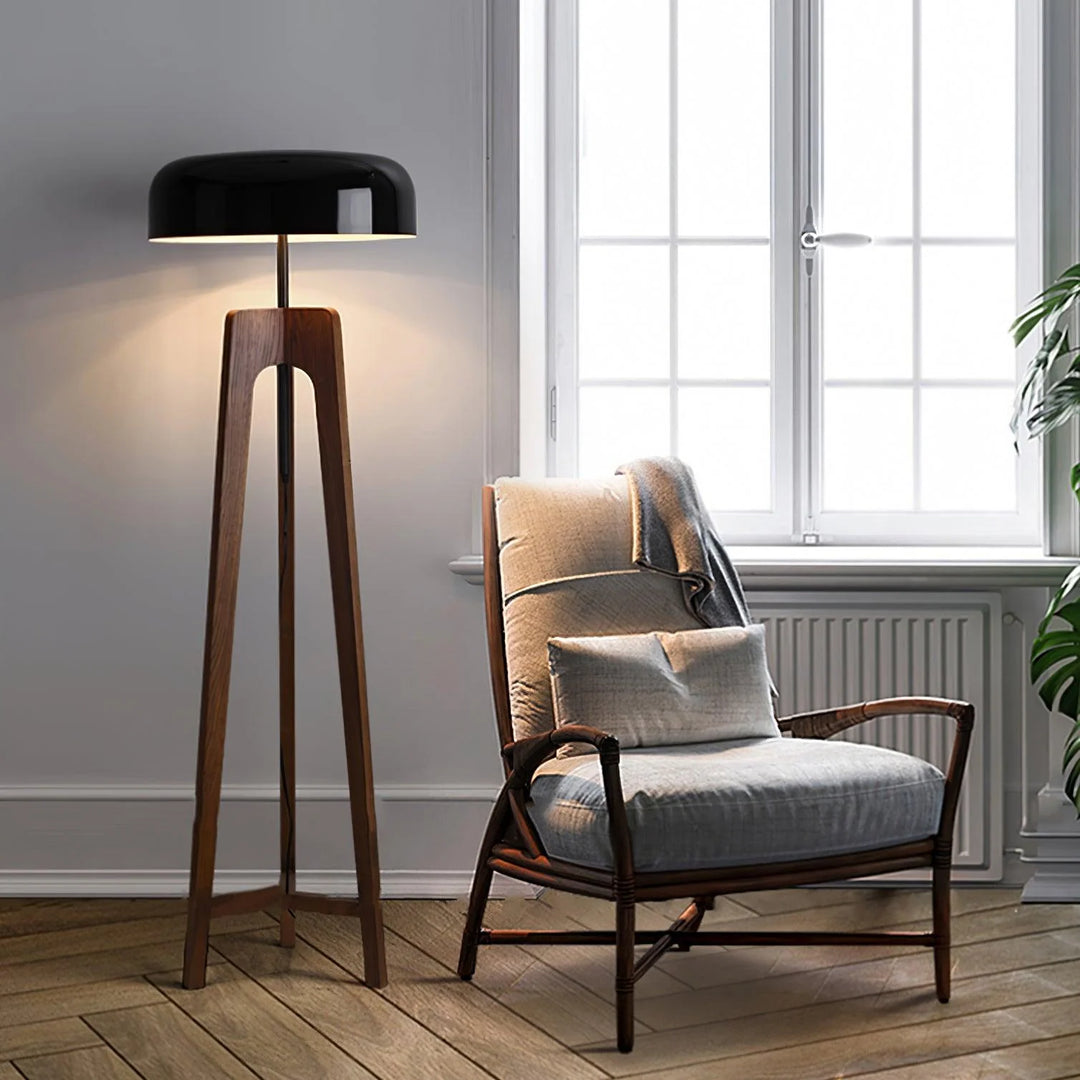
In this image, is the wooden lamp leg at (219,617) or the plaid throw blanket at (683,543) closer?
the wooden lamp leg at (219,617)

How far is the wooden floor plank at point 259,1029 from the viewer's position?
2.43 metres

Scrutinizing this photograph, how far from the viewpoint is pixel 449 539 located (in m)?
3.41

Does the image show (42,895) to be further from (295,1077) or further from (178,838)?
(295,1077)

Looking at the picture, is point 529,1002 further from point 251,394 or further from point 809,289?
point 809,289

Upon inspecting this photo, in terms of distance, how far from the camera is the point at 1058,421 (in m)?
3.12

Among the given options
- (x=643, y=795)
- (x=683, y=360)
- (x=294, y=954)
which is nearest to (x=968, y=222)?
(x=683, y=360)

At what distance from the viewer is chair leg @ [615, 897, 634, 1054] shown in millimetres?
2488

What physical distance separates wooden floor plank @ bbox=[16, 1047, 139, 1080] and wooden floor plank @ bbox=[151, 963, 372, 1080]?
17 centimetres

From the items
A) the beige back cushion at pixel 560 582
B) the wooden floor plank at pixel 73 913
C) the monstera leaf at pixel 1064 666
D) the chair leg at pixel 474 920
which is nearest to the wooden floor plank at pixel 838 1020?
the chair leg at pixel 474 920

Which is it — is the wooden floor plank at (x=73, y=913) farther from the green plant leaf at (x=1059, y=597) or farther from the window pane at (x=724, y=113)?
the window pane at (x=724, y=113)

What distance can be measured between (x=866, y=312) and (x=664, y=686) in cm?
134

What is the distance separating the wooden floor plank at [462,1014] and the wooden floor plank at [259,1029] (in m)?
0.19

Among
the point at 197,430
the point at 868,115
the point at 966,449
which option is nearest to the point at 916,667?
the point at 966,449

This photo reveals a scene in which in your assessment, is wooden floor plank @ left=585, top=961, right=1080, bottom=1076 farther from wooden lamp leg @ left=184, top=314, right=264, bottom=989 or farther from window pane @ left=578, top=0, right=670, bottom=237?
window pane @ left=578, top=0, right=670, bottom=237
